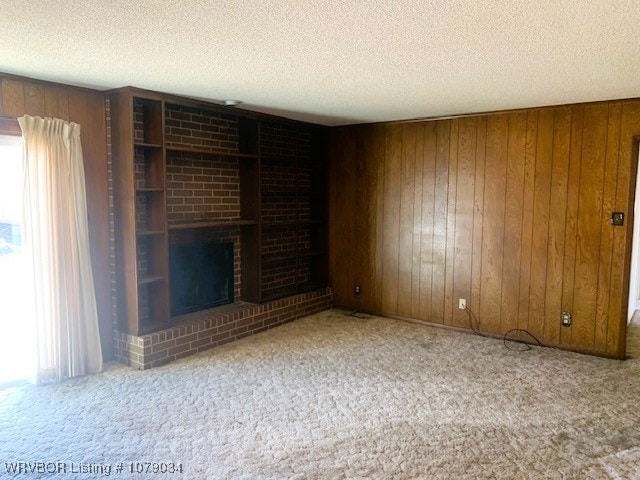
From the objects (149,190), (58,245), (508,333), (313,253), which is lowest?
(508,333)

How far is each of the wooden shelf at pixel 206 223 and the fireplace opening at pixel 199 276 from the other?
0.80 feet

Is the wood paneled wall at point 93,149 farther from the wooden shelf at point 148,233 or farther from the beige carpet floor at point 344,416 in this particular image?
the beige carpet floor at point 344,416

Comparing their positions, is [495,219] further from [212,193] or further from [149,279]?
[149,279]

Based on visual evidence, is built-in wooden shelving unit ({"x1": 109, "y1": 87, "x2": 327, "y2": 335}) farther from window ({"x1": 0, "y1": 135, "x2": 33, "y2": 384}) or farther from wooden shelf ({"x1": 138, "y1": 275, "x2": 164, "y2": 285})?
window ({"x1": 0, "y1": 135, "x2": 33, "y2": 384})

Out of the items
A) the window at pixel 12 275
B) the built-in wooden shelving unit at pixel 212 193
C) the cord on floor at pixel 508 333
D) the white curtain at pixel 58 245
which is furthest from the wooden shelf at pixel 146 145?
the cord on floor at pixel 508 333

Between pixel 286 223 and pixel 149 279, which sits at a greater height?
pixel 286 223

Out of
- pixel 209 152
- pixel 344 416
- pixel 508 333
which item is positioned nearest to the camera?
pixel 344 416

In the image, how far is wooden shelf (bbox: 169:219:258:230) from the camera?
4285mm

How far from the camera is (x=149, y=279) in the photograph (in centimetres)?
405

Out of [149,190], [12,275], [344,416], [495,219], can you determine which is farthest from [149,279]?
[495,219]

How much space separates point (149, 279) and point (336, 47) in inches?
101

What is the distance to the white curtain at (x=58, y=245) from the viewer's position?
3457 millimetres

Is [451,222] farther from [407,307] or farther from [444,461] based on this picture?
[444,461]

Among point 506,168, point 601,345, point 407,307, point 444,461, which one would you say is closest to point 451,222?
point 506,168
